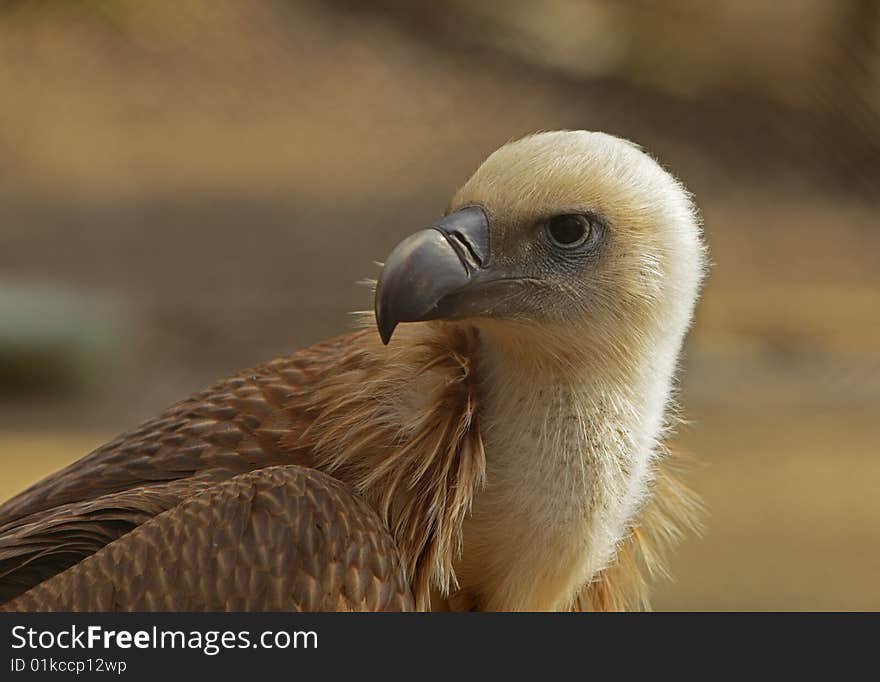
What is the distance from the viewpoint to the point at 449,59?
787 centimetres

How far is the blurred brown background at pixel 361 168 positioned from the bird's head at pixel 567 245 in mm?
3414

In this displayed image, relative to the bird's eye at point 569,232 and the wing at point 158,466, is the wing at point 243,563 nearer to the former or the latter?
the wing at point 158,466

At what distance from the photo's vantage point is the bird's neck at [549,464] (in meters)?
2.35

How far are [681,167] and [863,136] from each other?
942 mm

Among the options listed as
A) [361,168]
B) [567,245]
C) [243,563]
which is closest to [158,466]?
[243,563]

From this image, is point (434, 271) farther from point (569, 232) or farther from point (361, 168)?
point (361, 168)

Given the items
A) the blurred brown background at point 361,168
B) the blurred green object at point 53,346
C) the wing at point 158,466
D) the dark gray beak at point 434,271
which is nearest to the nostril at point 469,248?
the dark gray beak at point 434,271

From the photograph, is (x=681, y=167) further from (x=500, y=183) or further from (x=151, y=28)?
(x=500, y=183)

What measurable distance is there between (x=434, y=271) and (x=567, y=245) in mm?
280

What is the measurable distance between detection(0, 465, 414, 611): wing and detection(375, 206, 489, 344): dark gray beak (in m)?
0.32

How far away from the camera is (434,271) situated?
7.35ft

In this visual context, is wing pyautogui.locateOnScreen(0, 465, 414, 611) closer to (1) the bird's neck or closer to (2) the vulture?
(2) the vulture

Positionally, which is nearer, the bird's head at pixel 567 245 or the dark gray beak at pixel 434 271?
the dark gray beak at pixel 434 271

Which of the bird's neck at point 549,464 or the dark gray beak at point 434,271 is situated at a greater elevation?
the dark gray beak at point 434,271
